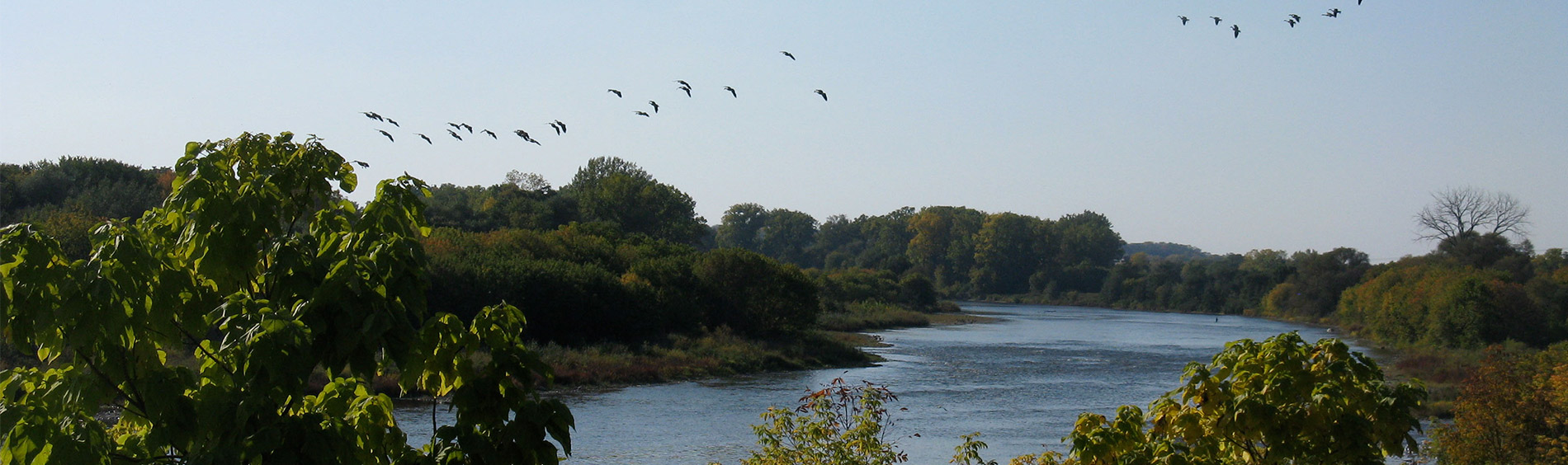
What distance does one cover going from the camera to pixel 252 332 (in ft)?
14.0

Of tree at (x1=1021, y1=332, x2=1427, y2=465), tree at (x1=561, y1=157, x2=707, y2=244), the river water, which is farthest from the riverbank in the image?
tree at (x1=561, y1=157, x2=707, y2=244)

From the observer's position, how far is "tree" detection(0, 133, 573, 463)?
4.13 metres

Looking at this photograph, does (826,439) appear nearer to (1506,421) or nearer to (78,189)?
(1506,421)

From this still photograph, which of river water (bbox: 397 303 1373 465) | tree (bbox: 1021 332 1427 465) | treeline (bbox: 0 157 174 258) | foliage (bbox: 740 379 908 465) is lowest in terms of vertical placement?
river water (bbox: 397 303 1373 465)

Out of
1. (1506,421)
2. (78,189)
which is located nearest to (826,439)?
(1506,421)

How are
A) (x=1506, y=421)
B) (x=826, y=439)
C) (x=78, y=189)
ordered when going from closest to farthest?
(x=826, y=439), (x=1506, y=421), (x=78, y=189)

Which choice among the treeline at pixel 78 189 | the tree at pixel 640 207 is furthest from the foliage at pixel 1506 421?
the tree at pixel 640 207

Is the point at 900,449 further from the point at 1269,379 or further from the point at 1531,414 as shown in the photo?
the point at 1269,379

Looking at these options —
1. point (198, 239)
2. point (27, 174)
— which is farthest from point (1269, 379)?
point (27, 174)

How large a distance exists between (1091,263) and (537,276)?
116 meters

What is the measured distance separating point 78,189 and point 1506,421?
59390 mm

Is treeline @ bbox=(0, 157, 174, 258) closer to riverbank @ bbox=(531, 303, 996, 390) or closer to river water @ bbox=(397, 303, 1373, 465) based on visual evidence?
riverbank @ bbox=(531, 303, 996, 390)

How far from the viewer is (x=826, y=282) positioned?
94.8 metres

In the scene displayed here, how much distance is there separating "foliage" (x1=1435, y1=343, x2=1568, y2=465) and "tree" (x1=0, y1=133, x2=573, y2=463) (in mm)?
22786
